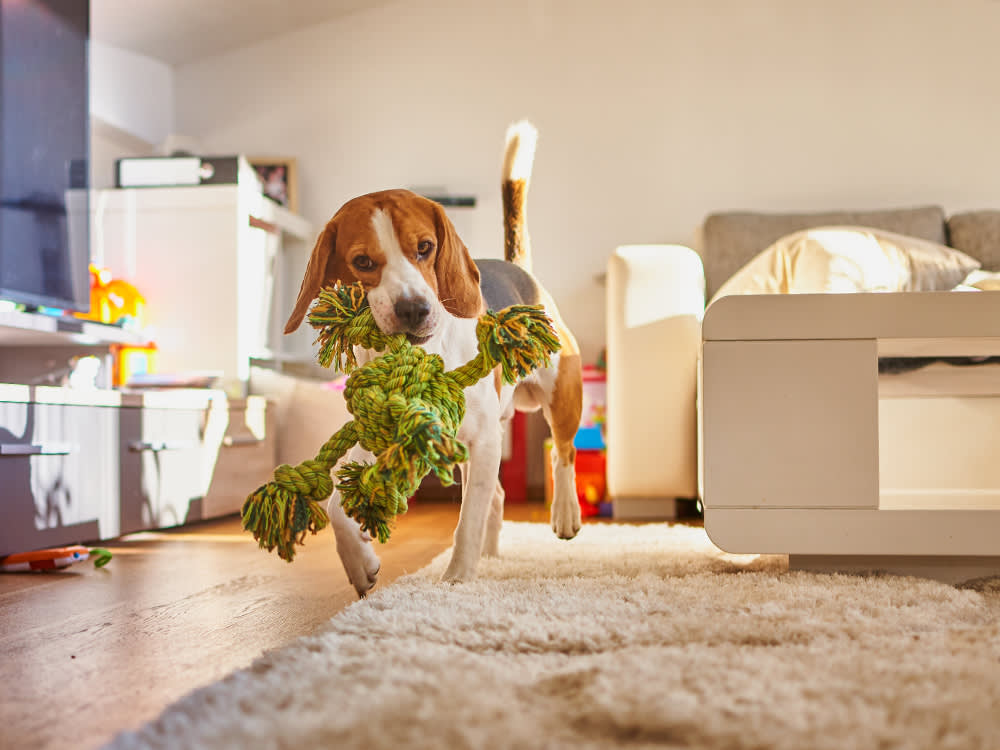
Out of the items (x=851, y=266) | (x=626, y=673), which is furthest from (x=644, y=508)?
(x=626, y=673)

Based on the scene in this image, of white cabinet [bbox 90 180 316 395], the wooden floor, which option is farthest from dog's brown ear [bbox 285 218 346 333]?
white cabinet [bbox 90 180 316 395]

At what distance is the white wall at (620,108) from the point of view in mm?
3738

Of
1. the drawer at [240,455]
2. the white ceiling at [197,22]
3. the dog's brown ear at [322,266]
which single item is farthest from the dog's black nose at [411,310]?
the white ceiling at [197,22]

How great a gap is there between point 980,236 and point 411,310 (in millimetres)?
2607

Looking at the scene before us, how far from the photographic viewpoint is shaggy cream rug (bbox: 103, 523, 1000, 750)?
67 cm

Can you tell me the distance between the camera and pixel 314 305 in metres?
1.26

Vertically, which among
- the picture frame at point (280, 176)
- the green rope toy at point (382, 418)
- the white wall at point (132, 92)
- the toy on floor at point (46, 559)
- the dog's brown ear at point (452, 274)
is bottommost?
the toy on floor at point (46, 559)

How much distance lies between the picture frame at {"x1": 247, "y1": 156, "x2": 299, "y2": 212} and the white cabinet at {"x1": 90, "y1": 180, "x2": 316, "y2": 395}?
0.58 m

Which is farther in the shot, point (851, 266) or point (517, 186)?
point (851, 266)

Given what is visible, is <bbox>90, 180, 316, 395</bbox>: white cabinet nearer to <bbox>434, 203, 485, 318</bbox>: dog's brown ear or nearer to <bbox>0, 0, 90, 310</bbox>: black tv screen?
<bbox>0, 0, 90, 310</bbox>: black tv screen

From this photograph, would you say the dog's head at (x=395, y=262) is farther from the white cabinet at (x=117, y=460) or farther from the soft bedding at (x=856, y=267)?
the soft bedding at (x=856, y=267)

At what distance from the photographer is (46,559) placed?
1780 millimetres

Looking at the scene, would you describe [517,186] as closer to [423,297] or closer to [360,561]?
[423,297]

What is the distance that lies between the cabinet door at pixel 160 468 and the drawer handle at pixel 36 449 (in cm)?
25
